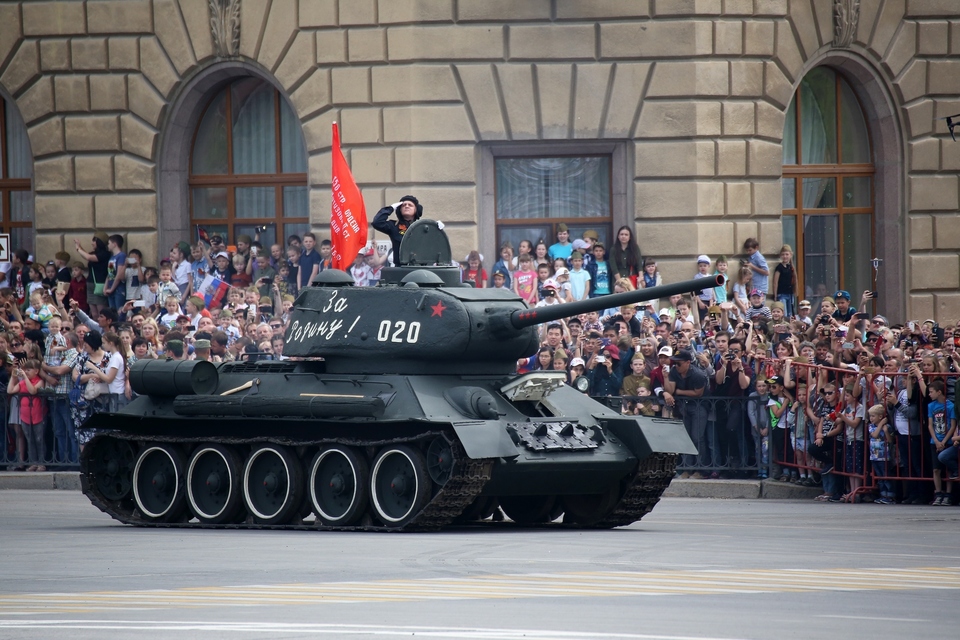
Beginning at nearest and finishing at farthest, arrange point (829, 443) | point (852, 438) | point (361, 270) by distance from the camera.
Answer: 1. point (852, 438)
2. point (829, 443)
3. point (361, 270)

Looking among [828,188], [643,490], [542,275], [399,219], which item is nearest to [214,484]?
[399,219]

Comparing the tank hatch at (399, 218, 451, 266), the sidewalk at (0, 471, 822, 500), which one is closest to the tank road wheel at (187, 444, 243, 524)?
the tank hatch at (399, 218, 451, 266)

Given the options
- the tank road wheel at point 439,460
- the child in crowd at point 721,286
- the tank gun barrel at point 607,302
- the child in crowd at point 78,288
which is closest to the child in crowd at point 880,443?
the tank gun barrel at point 607,302

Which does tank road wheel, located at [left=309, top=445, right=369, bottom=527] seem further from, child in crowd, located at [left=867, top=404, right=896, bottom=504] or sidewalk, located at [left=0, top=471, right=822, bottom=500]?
child in crowd, located at [left=867, top=404, right=896, bottom=504]

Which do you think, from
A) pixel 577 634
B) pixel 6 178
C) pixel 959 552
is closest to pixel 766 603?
pixel 577 634

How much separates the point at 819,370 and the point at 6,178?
1606cm

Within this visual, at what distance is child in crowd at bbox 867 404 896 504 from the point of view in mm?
17516

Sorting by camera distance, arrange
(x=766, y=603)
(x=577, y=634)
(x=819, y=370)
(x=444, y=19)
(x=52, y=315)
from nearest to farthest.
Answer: (x=577, y=634) < (x=766, y=603) < (x=819, y=370) < (x=52, y=315) < (x=444, y=19)

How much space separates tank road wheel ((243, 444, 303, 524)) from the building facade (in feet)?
32.9

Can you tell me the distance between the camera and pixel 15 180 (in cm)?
2873

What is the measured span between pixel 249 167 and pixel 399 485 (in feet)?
46.1

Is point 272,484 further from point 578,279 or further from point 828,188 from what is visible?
point 828,188

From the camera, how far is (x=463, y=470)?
46.8 ft

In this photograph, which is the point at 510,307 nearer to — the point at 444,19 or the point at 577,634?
the point at 577,634
